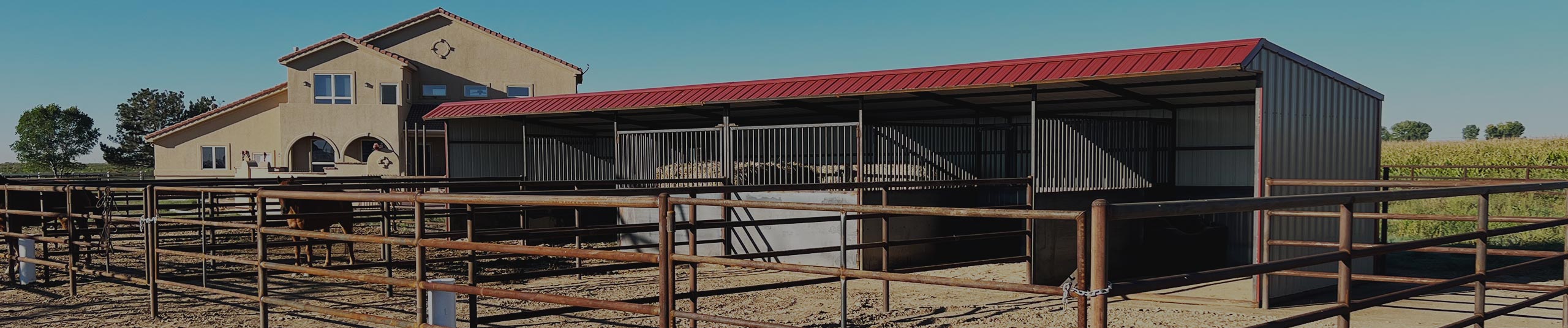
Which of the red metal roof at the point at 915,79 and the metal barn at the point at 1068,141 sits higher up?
the red metal roof at the point at 915,79

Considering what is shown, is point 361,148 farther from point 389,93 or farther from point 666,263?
point 666,263

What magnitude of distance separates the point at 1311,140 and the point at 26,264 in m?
12.3

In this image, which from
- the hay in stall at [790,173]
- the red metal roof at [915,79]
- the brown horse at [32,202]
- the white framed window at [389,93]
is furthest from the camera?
the white framed window at [389,93]

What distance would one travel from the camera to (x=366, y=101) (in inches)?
1102

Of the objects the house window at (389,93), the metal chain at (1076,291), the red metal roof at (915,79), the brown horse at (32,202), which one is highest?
the house window at (389,93)

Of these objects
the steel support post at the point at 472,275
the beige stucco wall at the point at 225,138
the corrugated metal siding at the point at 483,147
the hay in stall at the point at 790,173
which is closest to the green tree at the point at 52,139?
the beige stucco wall at the point at 225,138

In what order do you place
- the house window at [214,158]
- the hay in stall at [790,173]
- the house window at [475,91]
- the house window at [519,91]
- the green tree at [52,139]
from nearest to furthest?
1. the hay in stall at [790,173]
2. the house window at [475,91]
3. the house window at [519,91]
4. the house window at [214,158]
5. the green tree at [52,139]

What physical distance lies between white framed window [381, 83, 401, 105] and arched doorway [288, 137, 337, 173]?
2.03 metres

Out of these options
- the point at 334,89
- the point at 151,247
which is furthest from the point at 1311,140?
the point at 334,89

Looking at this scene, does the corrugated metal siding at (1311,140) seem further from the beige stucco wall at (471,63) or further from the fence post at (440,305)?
the beige stucco wall at (471,63)

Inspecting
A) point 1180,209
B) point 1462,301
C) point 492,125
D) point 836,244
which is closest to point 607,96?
point 492,125

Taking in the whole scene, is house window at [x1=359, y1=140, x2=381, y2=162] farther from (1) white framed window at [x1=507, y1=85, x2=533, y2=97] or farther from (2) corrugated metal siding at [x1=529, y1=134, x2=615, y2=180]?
(2) corrugated metal siding at [x1=529, y1=134, x2=615, y2=180]

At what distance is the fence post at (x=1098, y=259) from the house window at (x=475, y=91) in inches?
1118

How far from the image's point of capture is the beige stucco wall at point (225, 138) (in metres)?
30.7
